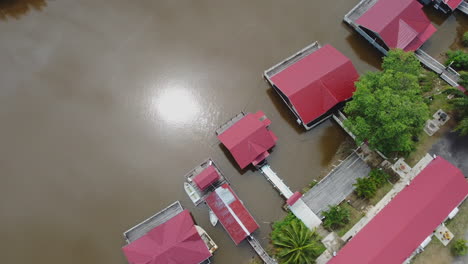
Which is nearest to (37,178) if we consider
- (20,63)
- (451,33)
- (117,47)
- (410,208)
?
(20,63)

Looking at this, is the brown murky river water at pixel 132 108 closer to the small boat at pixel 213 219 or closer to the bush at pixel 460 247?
the small boat at pixel 213 219

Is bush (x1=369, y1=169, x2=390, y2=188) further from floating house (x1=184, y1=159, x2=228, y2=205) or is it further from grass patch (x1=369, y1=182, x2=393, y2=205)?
floating house (x1=184, y1=159, x2=228, y2=205)

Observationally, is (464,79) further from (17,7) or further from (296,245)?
(17,7)

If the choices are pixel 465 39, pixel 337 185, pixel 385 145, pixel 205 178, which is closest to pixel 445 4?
pixel 465 39

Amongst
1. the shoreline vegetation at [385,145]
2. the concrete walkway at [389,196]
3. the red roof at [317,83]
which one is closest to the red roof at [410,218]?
the concrete walkway at [389,196]

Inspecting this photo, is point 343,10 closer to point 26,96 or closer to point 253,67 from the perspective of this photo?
point 253,67

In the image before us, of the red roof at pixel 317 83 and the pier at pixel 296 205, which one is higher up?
the red roof at pixel 317 83

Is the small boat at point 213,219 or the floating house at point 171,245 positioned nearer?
the floating house at point 171,245
